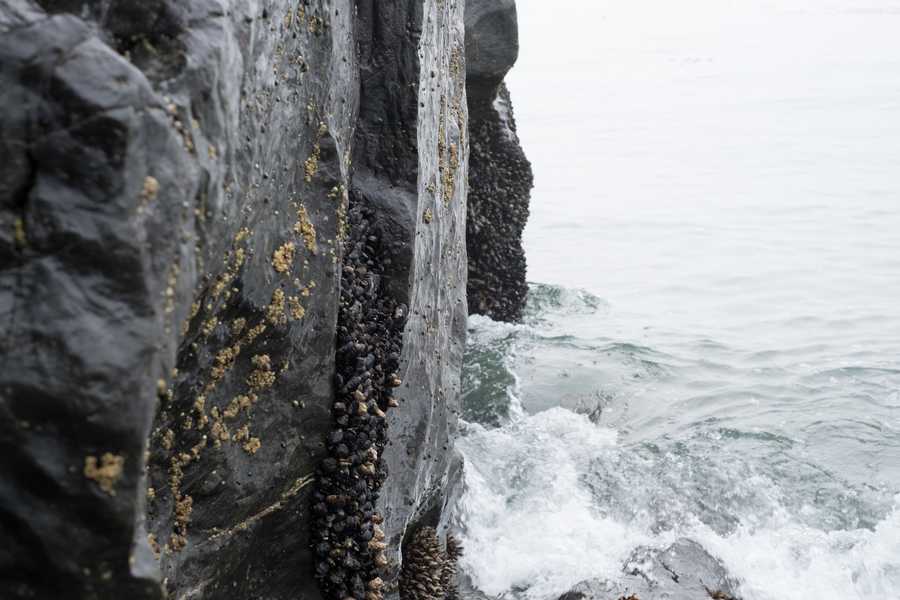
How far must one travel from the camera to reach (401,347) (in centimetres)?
409

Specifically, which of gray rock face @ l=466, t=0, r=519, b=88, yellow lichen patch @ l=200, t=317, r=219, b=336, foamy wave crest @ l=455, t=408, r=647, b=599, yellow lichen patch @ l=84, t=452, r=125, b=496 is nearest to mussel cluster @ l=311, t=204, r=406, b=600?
yellow lichen patch @ l=200, t=317, r=219, b=336

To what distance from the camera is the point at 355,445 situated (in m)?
3.61

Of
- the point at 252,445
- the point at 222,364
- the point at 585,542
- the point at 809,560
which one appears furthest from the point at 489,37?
the point at 222,364

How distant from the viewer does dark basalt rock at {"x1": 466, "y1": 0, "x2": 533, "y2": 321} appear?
333 inches

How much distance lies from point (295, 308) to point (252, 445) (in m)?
0.46

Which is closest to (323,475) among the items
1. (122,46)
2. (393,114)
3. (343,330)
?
(343,330)

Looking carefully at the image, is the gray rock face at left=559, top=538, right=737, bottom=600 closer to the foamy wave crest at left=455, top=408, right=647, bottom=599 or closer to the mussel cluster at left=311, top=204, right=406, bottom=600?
the foamy wave crest at left=455, top=408, right=647, bottom=599

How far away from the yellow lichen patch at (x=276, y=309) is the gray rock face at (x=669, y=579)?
7.81 feet

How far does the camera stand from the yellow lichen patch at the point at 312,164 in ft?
10.9

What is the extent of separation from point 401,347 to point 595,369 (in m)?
4.88

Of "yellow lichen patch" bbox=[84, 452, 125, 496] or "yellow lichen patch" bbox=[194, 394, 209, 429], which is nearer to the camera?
"yellow lichen patch" bbox=[84, 452, 125, 496]

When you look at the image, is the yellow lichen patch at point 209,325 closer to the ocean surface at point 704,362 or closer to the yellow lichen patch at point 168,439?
the yellow lichen patch at point 168,439

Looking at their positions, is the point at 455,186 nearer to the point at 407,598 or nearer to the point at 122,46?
the point at 407,598

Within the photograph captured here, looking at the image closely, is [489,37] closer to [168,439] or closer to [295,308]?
[295,308]
